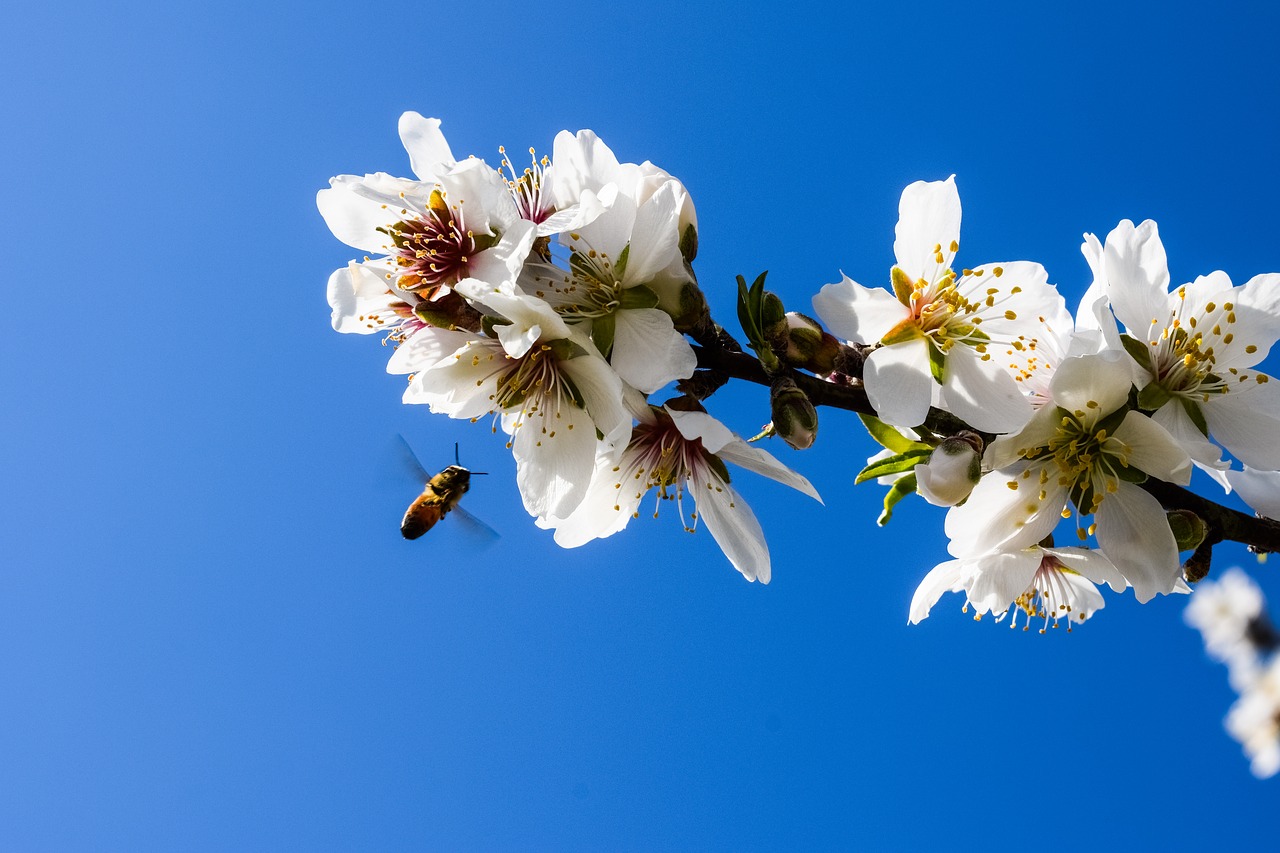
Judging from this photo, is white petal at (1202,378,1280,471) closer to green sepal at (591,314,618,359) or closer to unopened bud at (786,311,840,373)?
unopened bud at (786,311,840,373)

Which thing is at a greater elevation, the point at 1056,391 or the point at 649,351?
the point at 1056,391

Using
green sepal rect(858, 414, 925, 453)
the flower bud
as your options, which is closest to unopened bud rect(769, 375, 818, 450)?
the flower bud

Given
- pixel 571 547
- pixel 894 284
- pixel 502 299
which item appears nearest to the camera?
pixel 502 299

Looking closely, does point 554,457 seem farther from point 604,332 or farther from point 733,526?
point 733,526

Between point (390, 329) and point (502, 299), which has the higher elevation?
point (390, 329)

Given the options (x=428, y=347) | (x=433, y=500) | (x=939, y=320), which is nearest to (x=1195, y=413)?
(x=939, y=320)

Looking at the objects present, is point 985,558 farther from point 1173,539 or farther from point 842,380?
point 842,380

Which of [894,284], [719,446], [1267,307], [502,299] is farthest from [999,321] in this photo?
[502,299]
